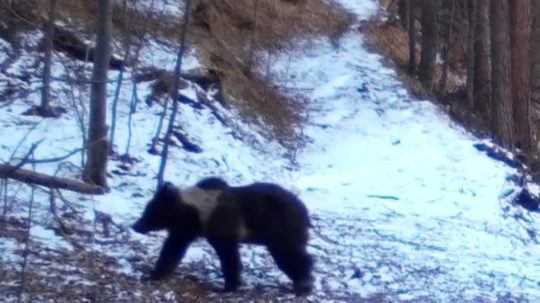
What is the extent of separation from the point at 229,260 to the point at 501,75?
1437 cm

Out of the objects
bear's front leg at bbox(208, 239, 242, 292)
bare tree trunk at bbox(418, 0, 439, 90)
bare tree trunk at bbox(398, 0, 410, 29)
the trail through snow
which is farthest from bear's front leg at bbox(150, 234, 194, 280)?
bare tree trunk at bbox(398, 0, 410, 29)

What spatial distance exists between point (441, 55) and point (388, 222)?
20.5 meters

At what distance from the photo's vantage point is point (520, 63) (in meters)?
22.9

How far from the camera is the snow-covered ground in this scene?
1088 centimetres

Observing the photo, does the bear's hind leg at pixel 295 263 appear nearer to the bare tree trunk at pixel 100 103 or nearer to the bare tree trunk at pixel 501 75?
the bare tree trunk at pixel 100 103

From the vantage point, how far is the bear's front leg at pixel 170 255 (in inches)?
361

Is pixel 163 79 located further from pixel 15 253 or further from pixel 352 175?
pixel 15 253

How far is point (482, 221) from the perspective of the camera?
16.1 meters

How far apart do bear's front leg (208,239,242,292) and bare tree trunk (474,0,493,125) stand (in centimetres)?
1522

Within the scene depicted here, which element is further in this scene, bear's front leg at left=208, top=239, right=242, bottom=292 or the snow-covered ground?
the snow-covered ground

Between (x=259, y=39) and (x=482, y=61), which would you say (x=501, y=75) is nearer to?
(x=482, y=61)

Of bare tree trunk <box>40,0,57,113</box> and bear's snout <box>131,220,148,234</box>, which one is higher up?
bare tree trunk <box>40,0,57,113</box>

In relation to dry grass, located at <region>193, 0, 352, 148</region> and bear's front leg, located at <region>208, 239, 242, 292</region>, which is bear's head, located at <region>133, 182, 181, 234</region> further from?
dry grass, located at <region>193, 0, 352, 148</region>

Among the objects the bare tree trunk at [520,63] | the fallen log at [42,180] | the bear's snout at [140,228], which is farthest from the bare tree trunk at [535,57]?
the bear's snout at [140,228]
